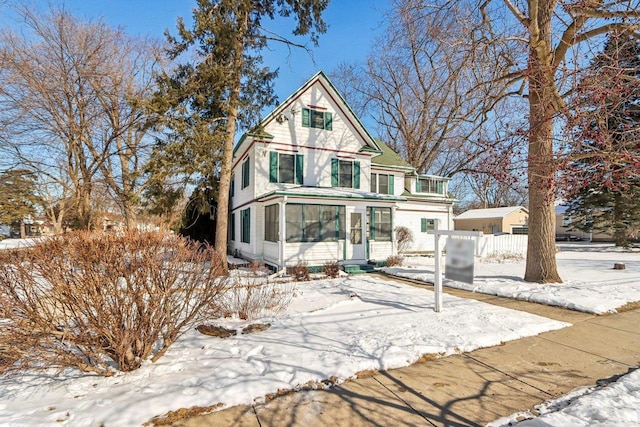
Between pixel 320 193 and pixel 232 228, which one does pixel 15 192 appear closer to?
pixel 232 228

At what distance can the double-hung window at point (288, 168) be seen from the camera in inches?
513

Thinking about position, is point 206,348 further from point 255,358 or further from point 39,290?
point 39,290

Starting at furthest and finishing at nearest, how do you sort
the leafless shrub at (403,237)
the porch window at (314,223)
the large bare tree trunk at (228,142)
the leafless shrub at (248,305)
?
the leafless shrub at (403,237), the porch window at (314,223), the large bare tree trunk at (228,142), the leafless shrub at (248,305)

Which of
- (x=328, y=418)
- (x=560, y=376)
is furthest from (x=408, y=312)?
(x=328, y=418)

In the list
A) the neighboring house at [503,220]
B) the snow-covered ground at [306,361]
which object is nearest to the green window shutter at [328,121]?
the snow-covered ground at [306,361]

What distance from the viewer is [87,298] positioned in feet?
10.1

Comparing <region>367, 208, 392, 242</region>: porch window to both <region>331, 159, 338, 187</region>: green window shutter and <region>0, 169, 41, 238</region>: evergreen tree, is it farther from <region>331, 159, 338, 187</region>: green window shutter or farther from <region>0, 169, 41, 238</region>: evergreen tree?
<region>0, 169, 41, 238</region>: evergreen tree

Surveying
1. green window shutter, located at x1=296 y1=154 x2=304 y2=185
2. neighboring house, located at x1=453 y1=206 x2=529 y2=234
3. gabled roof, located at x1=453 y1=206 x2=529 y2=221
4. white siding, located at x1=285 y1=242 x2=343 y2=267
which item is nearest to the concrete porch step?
white siding, located at x1=285 y1=242 x2=343 y2=267

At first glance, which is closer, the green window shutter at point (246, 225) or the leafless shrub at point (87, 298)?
the leafless shrub at point (87, 298)

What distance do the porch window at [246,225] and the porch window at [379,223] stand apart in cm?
551

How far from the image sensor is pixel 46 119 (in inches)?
600

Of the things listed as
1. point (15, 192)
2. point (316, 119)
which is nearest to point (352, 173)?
point (316, 119)

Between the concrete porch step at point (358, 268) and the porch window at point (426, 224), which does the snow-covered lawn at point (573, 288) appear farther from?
the porch window at point (426, 224)

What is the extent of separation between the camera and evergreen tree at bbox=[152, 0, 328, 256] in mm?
10289
